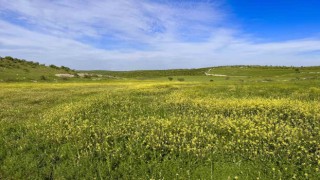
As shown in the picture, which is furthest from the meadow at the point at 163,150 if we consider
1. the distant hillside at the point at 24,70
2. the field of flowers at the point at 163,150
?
the distant hillside at the point at 24,70

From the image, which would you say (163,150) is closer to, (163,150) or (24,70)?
(163,150)

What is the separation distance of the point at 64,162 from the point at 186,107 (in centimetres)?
905

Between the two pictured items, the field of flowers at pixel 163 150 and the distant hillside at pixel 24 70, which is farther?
the distant hillside at pixel 24 70

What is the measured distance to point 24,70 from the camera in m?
61.8

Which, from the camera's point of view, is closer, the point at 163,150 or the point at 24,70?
the point at 163,150

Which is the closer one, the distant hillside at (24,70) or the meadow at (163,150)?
the meadow at (163,150)

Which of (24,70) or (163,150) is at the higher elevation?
(24,70)

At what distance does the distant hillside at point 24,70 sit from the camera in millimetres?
54744

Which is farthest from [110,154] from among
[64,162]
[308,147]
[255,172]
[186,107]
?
[186,107]

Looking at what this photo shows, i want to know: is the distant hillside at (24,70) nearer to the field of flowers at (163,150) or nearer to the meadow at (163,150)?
the field of flowers at (163,150)

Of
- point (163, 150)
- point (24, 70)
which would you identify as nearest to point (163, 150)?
→ point (163, 150)

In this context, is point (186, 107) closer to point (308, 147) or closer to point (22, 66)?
point (308, 147)

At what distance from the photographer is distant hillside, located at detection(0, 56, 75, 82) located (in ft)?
180

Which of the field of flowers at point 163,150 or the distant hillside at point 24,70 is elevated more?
the distant hillside at point 24,70
